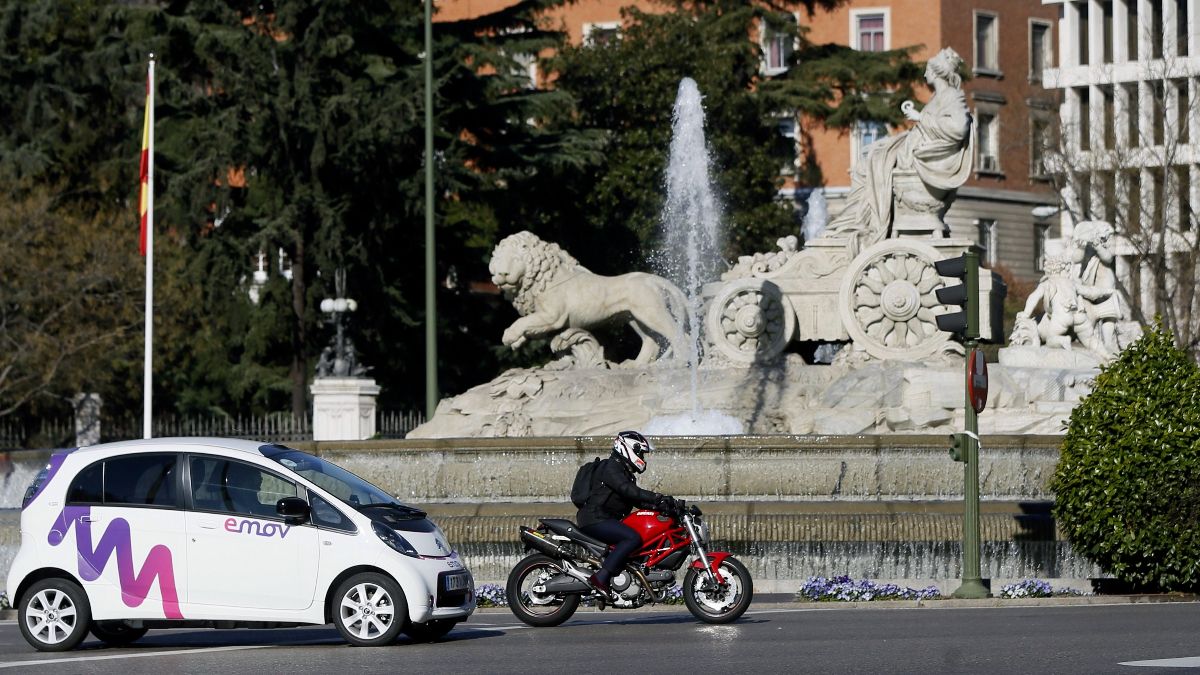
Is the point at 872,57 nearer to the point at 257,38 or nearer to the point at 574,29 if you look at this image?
the point at 257,38

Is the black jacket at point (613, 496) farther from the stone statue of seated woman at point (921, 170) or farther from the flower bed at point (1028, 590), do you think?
the stone statue of seated woman at point (921, 170)

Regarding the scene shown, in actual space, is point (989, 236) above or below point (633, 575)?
above

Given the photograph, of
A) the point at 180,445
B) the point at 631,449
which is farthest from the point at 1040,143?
the point at 180,445

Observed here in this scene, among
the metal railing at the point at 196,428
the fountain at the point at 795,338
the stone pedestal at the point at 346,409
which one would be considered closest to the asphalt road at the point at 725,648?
the fountain at the point at 795,338

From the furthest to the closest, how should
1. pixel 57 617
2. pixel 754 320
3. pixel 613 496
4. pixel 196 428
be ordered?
1. pixel 196 428
2. pixel 754 320
3. pixel 613 496
4. pixel 57 617

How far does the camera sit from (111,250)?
48750 mm

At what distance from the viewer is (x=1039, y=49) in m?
80.2

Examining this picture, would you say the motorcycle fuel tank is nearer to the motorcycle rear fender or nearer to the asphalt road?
the motorcycle rear fender

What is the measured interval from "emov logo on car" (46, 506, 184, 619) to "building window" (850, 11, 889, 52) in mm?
61838

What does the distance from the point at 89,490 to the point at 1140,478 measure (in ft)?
28.7

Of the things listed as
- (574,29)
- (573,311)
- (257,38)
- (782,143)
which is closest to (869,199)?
(573,311)

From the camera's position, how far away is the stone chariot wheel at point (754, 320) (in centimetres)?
2897

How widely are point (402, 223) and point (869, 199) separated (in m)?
22.2

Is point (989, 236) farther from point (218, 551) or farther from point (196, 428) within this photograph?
point (218, 551)
